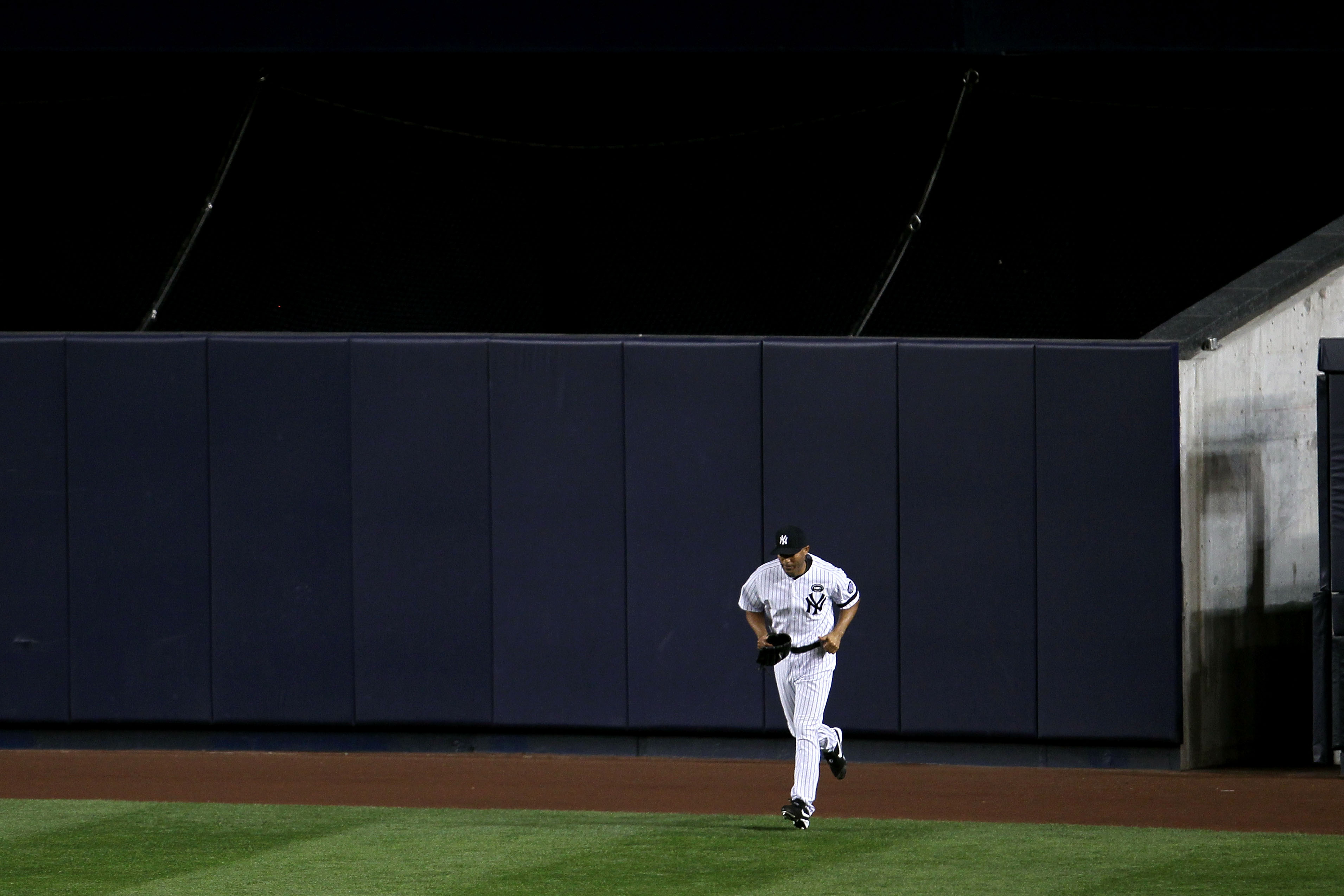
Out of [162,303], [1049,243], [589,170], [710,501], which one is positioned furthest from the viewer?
[589,170]

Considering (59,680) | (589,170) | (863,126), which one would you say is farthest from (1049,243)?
(59,680)

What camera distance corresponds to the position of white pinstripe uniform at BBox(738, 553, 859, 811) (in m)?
10.1

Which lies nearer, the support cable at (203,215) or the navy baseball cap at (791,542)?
the navy baseball cap at (791,542)

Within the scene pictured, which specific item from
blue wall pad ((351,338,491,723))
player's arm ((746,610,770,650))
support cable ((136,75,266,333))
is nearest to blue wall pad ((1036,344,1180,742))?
player's arm ((746,610,770,650))

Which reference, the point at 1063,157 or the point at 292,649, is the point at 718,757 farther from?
the point at 1063,157

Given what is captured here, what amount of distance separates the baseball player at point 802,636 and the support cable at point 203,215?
23.1 ft

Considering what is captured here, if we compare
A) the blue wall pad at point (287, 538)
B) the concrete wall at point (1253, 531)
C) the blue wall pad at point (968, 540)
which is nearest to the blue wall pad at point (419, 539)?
the blue wall pad at point (287, 538)

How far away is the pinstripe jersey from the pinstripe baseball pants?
0.15 meters

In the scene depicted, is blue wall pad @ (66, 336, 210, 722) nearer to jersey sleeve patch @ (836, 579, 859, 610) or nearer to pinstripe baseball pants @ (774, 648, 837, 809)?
pinstripe baseball pants @ (774, 648, 837, 809)

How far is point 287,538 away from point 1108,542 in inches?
232

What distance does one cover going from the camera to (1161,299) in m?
16.5

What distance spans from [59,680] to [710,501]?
5.02 m

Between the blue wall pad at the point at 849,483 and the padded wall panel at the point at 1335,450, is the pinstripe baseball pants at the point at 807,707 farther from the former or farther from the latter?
the padded wall panel at the point at 1335,450

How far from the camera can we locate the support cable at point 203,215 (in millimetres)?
15867
